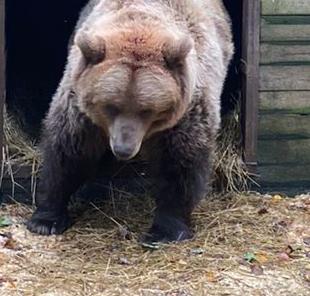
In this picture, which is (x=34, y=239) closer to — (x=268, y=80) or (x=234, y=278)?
(x=234, y=278)

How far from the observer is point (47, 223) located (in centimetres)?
654

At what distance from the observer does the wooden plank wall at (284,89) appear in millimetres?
7305

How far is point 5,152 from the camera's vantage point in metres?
7.06

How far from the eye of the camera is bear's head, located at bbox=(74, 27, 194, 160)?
18.3ft

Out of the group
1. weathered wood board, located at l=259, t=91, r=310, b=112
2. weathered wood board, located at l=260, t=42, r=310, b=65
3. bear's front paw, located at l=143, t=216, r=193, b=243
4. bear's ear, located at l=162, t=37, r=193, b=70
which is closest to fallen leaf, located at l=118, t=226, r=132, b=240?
bear's front paw, located at l=143, t=216, r=193, b=243

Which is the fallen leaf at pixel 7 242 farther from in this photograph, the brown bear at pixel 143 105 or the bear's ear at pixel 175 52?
the bear's ear at pixel 175 52

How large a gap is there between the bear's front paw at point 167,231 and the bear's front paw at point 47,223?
1.96 feet

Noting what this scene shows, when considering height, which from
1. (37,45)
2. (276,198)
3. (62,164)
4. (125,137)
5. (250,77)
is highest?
(125,137)

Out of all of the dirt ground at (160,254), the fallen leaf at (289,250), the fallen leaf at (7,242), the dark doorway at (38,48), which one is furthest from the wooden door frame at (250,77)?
the fallen leaf at (7,242)

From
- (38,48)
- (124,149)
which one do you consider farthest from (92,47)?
(38,48)

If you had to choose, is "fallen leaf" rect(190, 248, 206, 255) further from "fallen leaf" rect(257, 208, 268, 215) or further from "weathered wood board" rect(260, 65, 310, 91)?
"weathered wood board" rect(260, 65, 310, 91)

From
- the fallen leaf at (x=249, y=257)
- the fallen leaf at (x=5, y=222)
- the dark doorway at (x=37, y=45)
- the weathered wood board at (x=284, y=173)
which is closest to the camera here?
the fallen leaf at (x=249, y=257)

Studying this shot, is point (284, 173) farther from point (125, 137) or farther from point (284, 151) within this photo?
point (125, 137)

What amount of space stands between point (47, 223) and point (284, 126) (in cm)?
196
